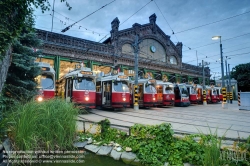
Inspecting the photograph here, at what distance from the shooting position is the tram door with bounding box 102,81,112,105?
44.8ft

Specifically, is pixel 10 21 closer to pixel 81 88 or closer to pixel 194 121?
pixel 81 88

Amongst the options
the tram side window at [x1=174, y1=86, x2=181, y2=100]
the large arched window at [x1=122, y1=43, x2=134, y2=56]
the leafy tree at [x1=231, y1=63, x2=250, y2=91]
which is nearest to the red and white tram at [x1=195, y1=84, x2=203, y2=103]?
the tram side window at [x1=174, y1=86, x2=181, y2=100]

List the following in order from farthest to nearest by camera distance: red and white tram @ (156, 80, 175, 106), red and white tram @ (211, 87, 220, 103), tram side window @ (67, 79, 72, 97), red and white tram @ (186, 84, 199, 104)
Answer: red and white tram @ (211, 87, 220, 103) < red and white tram @ (186, 84, 199, 104) < red and white tram @ (156, 80, 175, 106) < tram side window @ (67, 79, 72, 97)

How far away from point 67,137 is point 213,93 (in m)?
27.3

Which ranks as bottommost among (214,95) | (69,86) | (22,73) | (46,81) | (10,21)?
(214,95)

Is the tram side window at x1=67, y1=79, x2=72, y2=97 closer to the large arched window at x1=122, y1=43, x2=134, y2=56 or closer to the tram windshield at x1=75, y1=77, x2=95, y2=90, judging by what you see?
the tram windshield at x1=75, y1=77, x2=95, y2=90

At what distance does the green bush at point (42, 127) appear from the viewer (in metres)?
4.18

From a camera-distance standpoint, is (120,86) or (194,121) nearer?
(194,121)

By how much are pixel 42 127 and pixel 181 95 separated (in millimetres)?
17341

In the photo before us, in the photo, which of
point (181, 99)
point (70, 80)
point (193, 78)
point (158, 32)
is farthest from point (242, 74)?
point (70, 80)

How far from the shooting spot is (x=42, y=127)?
15.2 feet

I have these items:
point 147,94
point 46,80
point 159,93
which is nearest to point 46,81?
point 46,80

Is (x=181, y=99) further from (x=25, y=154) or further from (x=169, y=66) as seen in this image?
(x=25, y=154)

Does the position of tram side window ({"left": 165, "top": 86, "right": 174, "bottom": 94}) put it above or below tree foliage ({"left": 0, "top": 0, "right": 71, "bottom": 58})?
below
